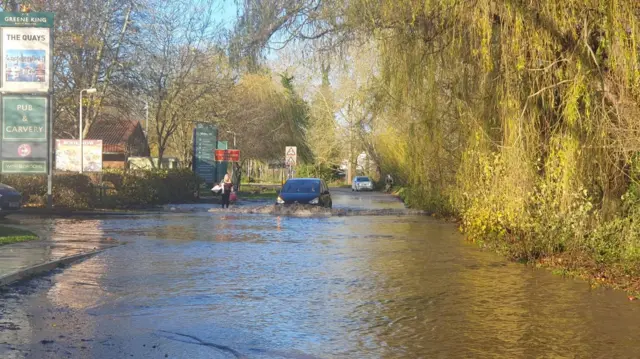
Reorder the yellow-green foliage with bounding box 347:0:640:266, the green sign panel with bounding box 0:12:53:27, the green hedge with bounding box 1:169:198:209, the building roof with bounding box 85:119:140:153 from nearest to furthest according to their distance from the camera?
the yellow-green foliage with bounding box 347:0:640:266 < the green sign panel with bounding box 0:12:53:27 < the green hedge with bounding box 1:169:198:209 < the building roof with bounding box 85:119:140:153

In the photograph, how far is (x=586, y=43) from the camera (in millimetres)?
12883

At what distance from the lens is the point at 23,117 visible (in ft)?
98.4

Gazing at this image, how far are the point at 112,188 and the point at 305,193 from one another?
10.0 meters

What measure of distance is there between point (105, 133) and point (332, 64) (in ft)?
201

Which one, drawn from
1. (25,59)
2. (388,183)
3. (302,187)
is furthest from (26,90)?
(388,183)

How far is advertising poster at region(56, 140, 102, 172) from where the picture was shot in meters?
36.6

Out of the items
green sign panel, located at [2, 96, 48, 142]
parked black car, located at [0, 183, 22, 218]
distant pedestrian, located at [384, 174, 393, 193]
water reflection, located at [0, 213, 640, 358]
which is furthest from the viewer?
distant pedestrian, located at [384, 174, 393, 193]

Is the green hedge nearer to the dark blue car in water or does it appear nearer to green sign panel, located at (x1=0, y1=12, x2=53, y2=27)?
green sign panel, located at (x1=0, y1=12, x2=53, y2=27)

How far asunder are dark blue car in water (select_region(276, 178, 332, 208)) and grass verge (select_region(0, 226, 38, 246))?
1325 centimetres

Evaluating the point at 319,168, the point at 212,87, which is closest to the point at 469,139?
the point at 212,87

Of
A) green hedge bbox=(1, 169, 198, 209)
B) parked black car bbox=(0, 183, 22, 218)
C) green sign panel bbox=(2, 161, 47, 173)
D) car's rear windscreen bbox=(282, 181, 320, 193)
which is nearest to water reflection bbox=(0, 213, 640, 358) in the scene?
parked black car bbox=(0, 183, 22, 218)

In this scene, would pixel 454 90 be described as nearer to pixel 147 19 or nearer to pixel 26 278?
pixel 26 278

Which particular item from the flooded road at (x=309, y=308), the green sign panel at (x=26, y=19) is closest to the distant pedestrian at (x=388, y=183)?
the green sign panel at (x=26, y=19)

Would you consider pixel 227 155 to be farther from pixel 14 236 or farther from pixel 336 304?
pixel 336 304
